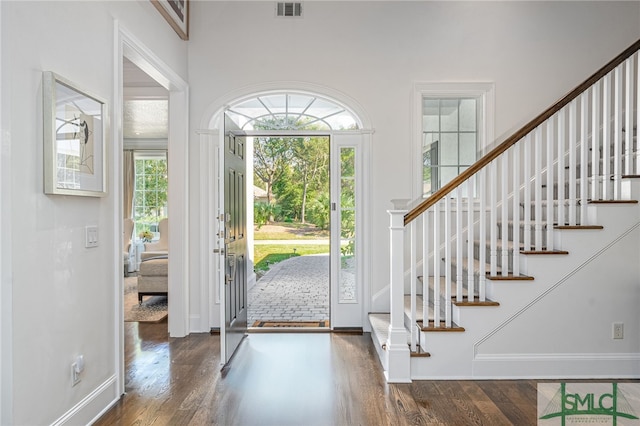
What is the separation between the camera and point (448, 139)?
437cm

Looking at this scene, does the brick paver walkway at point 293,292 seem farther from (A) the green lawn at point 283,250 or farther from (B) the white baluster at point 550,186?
(B) the white baluster at point 550,186

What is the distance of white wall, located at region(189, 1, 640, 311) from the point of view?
4238 millimetres

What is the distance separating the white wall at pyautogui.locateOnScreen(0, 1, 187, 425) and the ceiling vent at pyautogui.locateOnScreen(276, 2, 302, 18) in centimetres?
179

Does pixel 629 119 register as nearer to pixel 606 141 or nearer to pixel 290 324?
pixel 606 141

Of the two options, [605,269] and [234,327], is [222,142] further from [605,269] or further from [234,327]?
[605,269]

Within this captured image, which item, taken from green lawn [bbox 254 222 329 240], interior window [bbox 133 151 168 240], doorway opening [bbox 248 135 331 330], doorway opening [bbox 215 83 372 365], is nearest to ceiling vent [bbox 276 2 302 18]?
doorway opening [bbox 215 83 372 365]

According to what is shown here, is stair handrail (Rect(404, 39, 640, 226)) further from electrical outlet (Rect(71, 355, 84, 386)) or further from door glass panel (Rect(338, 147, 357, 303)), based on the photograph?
electrical outlet (Rect(71, 355, 84, 386))

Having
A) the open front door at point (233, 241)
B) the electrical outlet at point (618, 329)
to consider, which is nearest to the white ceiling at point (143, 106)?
the open front door at point (233, 241)

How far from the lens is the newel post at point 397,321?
3062 mm

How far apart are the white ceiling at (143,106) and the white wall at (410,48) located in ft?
2.71

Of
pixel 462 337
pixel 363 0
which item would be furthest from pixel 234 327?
pixel 363 0

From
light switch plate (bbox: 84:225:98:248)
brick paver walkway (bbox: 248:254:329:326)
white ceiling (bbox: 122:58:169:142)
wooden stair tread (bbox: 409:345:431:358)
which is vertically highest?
white ceiling (bbox: 122:58:169:142)

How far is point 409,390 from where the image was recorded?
2920 millimetres

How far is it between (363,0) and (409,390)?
3682 millimetres
